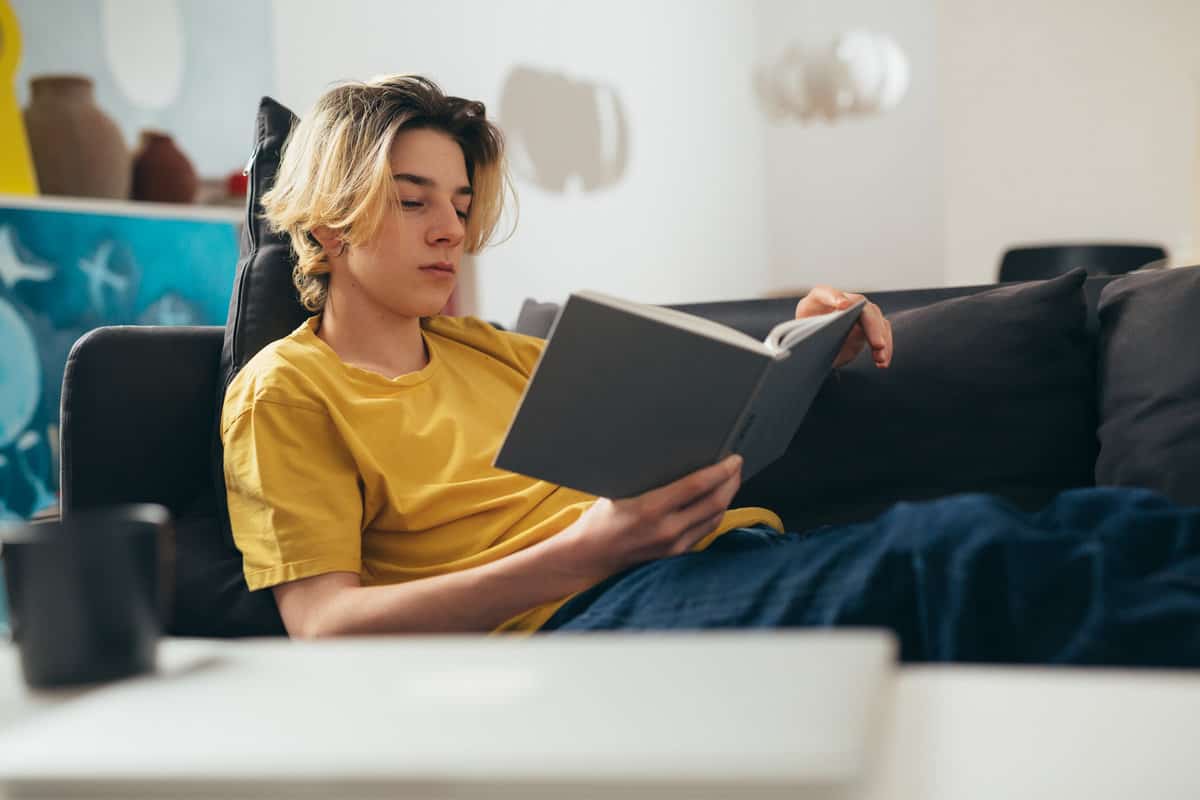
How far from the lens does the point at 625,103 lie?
559 centimetres

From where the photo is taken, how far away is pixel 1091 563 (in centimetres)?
76

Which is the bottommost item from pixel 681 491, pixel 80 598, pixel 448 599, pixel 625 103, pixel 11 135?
pixel 448 599

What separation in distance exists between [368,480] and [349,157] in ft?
1.27

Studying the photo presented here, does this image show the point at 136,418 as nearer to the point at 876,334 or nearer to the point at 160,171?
the point at 876,334

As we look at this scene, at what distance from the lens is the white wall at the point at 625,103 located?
3946mm

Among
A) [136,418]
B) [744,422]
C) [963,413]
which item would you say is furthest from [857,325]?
[136,418]

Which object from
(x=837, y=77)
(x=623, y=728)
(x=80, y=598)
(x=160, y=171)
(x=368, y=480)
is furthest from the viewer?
(x=837, y=77)

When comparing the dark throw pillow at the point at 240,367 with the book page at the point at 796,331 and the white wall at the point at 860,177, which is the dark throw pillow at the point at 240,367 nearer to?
the book page at the point at 796,331

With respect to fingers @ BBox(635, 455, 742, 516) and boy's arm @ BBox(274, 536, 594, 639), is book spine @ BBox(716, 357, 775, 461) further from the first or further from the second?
boy's arm @ BBox(274, 536, 594, 639)

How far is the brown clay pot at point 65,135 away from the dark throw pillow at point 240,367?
1585 millimetres

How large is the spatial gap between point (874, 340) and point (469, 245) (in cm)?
55

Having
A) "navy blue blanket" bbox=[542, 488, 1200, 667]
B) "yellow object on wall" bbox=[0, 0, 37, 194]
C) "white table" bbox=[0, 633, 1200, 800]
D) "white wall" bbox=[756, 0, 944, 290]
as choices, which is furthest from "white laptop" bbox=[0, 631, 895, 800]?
"white wall" bbox=[756, 0, 944, 290]

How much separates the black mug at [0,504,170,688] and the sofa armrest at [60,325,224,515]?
33.3 inches

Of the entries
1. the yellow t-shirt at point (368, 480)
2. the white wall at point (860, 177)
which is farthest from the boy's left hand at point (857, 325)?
the white wall at point (860, 177)
